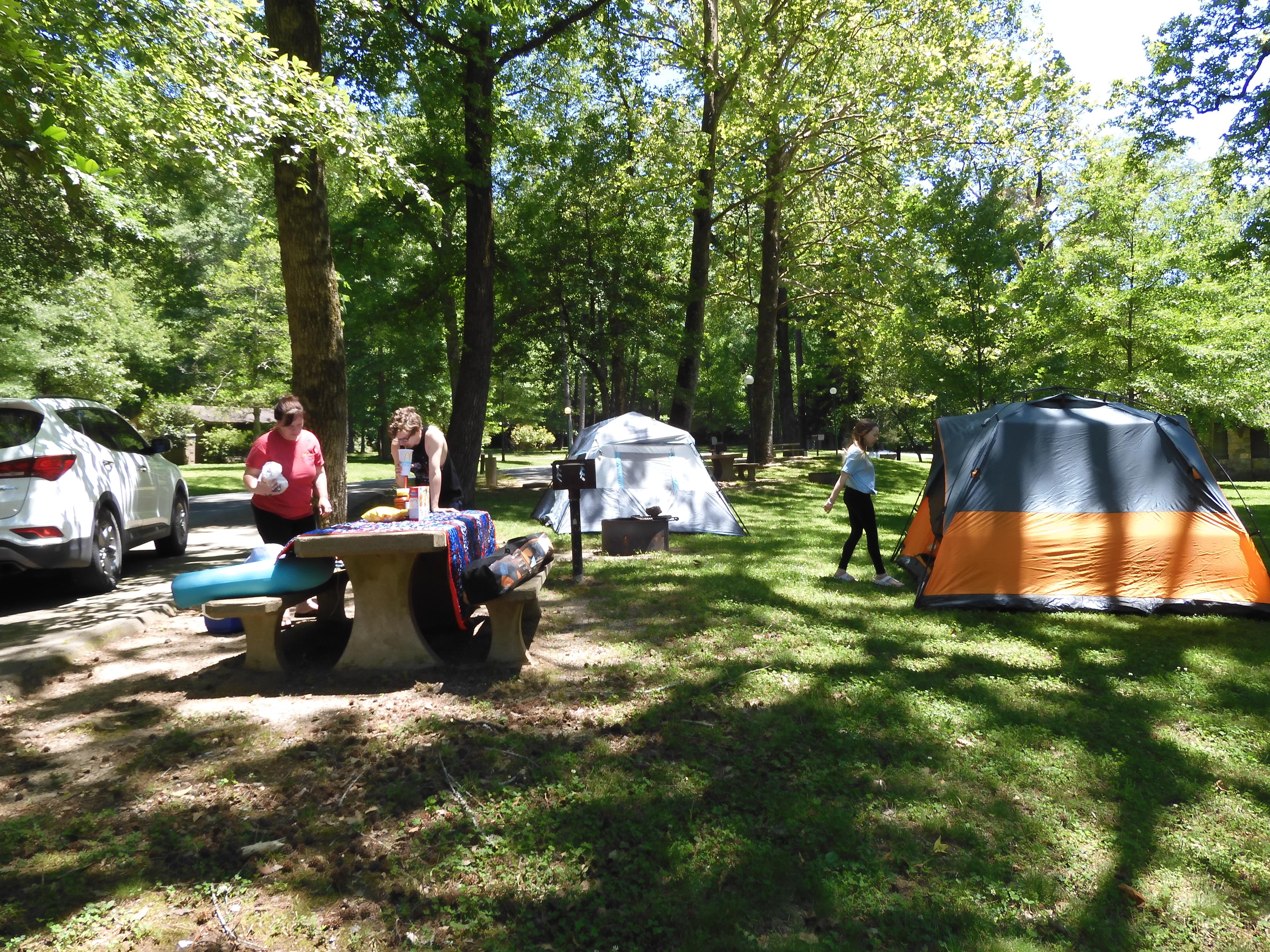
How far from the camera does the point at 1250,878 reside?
2.89 meters

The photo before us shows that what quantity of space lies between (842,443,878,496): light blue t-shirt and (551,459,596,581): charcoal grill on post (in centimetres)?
273

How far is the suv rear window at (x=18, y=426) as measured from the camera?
6188 mm

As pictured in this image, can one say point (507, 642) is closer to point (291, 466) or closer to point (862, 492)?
point (291, 466)

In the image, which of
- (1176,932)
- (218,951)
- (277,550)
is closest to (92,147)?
(277,550)

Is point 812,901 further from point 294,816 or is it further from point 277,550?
point 277,550

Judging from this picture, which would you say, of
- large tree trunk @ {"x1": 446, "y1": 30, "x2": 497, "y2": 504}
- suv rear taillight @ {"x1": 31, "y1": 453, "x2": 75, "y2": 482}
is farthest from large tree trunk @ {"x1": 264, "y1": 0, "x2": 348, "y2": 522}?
large tree trunk @ {"x1": 446, "y1": 30, "x2": 497, "y2": 504}

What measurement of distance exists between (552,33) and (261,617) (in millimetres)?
9866

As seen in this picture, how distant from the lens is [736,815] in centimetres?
324

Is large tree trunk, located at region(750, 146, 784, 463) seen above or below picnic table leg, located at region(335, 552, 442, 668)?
above

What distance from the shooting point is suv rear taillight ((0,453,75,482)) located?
6.04 m

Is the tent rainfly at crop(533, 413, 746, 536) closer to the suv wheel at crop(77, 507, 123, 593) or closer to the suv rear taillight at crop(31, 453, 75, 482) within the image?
the suv wheel at crop(77, 507, 123, 593)

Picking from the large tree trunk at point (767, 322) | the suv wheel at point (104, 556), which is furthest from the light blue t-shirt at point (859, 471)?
the large tree trunk at point (767, 322)

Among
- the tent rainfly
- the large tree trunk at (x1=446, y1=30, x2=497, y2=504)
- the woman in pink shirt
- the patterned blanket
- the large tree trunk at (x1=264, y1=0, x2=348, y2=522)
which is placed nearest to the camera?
the patterned blanket

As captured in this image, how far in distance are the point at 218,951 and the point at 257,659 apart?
8.98 feet
